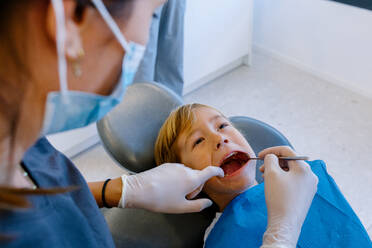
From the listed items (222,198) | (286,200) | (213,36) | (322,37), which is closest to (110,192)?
(222,198)

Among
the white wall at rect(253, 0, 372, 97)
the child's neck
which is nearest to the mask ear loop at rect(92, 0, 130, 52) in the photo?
the child's neck

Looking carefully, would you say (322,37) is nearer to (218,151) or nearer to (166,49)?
(166,49)

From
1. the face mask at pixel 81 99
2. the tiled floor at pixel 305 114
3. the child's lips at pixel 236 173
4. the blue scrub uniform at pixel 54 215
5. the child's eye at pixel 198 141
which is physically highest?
the face mask at pixel 81 99

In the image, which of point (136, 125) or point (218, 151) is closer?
point (218, 151)

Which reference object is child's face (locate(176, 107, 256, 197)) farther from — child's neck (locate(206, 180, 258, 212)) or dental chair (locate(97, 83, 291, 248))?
dental chair (locate(97, 83, 291, 248))

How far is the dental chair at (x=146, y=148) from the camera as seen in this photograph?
1.33 m

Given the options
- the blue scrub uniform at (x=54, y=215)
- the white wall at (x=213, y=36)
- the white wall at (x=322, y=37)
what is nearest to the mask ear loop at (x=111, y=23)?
the blue scrub uniform at (x=54, y=215)

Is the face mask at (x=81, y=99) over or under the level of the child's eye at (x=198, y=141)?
over

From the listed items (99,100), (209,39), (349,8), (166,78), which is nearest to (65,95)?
(99,100)

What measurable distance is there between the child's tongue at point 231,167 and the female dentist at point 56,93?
429 mm

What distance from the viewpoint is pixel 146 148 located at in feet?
4.78

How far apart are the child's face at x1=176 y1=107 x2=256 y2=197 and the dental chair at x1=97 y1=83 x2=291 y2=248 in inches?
5.1

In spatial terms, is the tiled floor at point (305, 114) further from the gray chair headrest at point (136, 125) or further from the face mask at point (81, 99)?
the face mask at point (81, 99)

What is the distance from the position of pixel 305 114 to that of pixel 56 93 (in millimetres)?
2220
